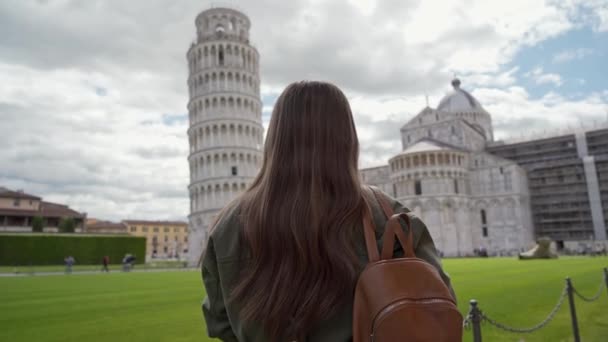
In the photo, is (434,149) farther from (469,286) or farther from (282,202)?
(282,202)

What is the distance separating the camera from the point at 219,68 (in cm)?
5734

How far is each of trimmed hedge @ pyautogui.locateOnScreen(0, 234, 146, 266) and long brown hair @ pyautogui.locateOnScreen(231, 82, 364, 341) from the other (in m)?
46.0

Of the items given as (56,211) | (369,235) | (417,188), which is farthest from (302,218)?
(56,211)

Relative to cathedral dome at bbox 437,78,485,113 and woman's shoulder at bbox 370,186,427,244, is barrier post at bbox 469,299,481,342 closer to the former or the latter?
woman's shoulder at bbox 370,186,427,244

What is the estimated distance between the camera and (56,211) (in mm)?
65500

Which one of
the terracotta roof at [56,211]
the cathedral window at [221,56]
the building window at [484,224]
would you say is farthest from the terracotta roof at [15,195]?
the building window at [484,224]

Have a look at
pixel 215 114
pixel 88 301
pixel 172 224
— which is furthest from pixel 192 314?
pixel 172 224

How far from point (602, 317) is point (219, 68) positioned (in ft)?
177

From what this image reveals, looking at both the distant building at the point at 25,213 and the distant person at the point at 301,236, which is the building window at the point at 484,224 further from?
the distant person at the point at 301,236

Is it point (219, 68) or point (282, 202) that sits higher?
point (219, 68)

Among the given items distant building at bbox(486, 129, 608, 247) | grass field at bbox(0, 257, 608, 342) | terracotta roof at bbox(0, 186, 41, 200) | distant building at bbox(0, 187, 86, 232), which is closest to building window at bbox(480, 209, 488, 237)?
distant building at bbox(486, 129, 608, 247)

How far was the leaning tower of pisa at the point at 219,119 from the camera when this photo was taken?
55562 millimetres

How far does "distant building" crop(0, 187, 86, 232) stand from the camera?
2442 inches

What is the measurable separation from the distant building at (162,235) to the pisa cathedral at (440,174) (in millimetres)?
59788
